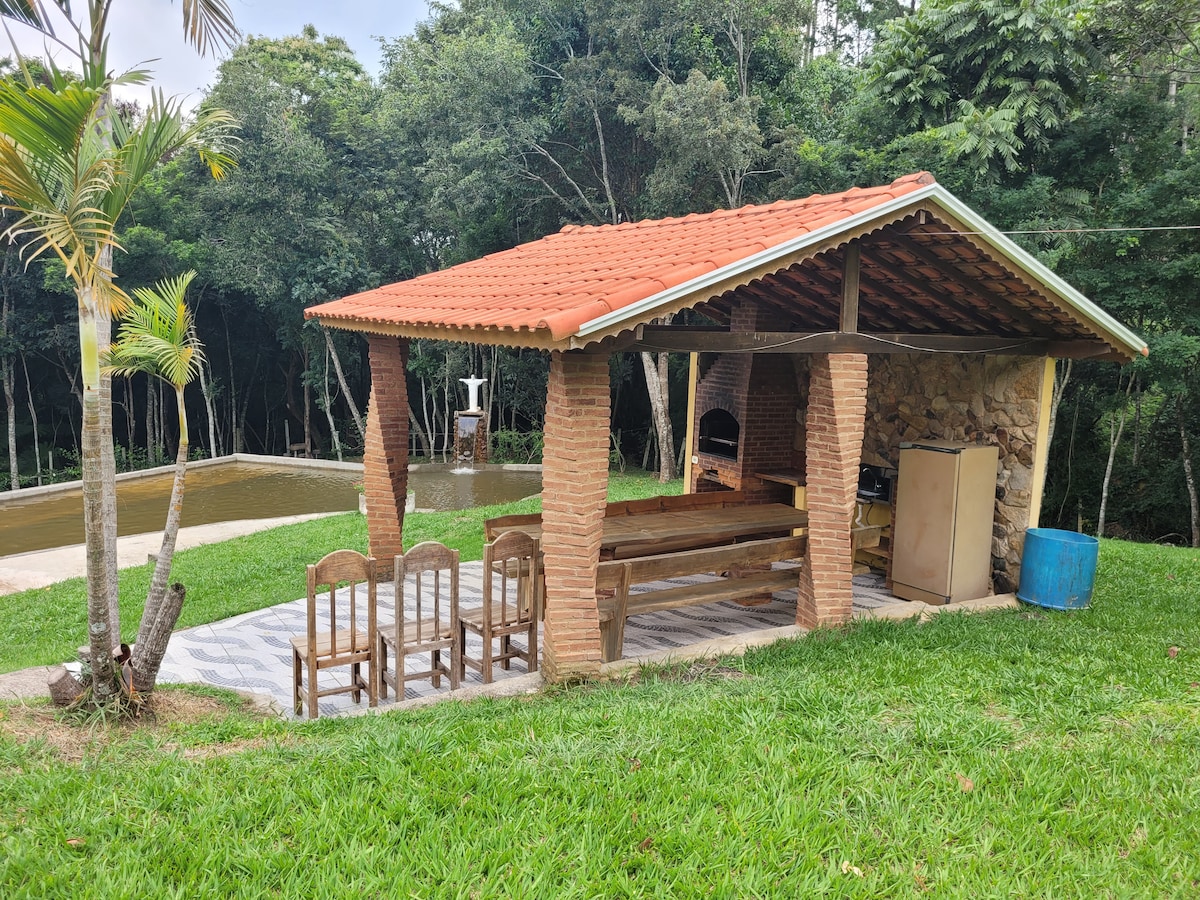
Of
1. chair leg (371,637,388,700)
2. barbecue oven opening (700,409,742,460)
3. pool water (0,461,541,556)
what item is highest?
→ barbecue oven opening (700,409,742,460)

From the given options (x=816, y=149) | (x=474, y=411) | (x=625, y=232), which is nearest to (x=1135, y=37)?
(x=816, y=149)

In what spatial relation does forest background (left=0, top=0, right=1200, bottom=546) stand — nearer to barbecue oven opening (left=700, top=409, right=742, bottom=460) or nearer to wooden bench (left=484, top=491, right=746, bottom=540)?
barbecue oven opening (left=700, top=409, right=742, bottom=460)

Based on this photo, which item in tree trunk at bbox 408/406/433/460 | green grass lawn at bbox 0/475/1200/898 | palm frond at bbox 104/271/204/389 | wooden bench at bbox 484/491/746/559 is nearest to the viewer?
green grass lawn at bbox 0/475/1200/898

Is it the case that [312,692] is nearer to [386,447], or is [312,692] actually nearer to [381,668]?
[381,668]

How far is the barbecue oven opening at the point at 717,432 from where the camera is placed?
962cm

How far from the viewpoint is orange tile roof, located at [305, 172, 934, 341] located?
16.9ft

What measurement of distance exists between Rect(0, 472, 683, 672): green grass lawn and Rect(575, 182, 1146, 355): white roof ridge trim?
18.0 ft

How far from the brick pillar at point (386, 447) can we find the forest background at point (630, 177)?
399 centimetres

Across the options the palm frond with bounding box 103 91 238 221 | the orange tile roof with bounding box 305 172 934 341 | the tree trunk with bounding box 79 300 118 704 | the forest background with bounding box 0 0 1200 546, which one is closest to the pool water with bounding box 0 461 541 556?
the forest background with bounding box 0 0 1200 546

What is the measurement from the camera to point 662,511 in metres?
7.98

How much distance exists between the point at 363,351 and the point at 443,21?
368 inches

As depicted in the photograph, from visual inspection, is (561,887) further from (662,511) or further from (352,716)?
(662,511)

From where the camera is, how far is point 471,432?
822 inches

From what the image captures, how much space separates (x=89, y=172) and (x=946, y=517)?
22.5 feet
